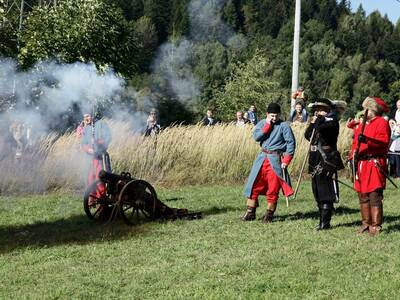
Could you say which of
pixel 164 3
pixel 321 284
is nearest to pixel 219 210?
pixel 321 284

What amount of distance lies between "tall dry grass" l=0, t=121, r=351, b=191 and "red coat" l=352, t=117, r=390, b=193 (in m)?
6.26

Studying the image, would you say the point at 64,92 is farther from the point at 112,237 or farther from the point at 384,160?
the point at 384,160

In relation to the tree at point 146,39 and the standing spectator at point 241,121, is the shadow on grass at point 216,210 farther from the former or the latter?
the tree at point 146,39

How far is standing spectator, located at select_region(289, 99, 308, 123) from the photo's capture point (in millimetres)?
14865

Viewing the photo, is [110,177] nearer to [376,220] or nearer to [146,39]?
[376,220]

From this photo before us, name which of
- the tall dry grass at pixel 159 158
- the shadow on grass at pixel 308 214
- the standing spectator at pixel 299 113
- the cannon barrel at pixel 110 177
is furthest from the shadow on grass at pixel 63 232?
the standing spectator at pixel 299 113

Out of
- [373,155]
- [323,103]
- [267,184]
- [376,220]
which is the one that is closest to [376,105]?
[373,155]

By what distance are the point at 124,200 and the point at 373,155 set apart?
3.26 metres

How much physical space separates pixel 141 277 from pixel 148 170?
7.97m

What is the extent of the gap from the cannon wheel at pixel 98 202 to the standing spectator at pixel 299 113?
632 centimetres

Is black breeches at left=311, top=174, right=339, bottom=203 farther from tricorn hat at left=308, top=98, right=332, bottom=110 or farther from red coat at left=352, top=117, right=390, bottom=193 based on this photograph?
tricorn hat at left=308, top=98, right=332, bottom=110

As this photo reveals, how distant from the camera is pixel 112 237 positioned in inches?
329

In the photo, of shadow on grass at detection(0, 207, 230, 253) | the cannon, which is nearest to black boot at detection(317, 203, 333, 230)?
the cannon

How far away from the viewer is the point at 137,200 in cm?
940
